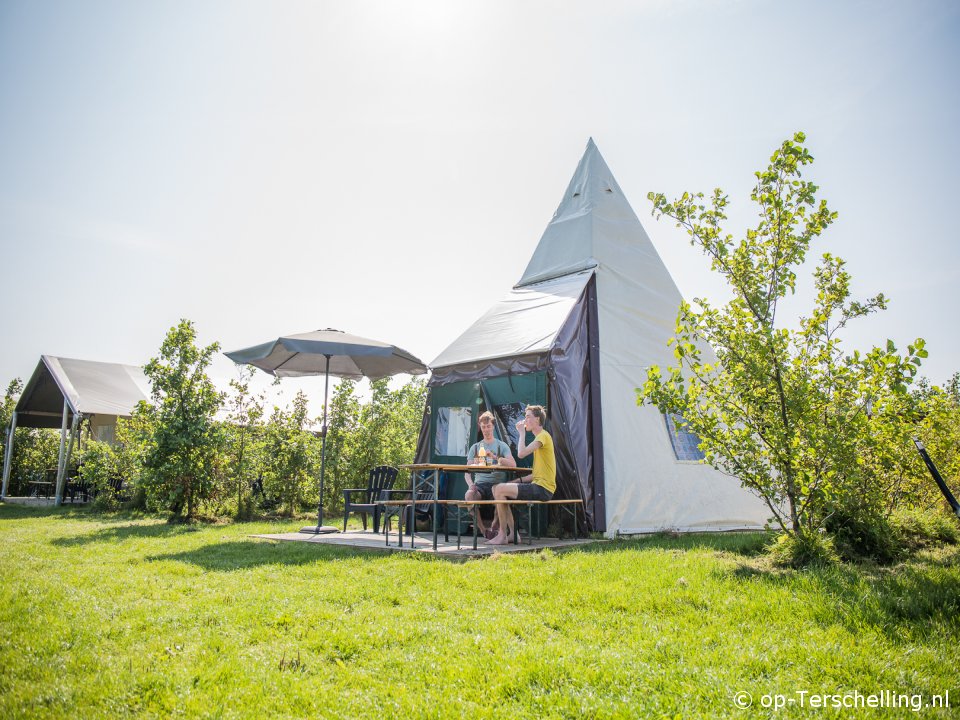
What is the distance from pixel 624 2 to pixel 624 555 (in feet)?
17.1

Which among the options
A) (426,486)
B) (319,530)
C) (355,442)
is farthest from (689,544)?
(355,442)

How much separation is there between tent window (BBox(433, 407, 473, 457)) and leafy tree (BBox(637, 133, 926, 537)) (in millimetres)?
4120

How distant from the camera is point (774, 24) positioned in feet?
19.4

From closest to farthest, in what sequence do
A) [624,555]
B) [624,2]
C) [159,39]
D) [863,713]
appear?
[863,713], [624,555], [624,2], [159,39]

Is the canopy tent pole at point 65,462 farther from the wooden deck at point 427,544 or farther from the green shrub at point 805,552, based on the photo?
the green shrub at point 805,552

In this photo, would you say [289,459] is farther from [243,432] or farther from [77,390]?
[77,390]

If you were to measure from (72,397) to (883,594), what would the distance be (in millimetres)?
16985

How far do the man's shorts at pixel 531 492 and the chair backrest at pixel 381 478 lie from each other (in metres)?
2.98

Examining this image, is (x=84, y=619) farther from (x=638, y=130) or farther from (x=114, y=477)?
(x=114, y=477)

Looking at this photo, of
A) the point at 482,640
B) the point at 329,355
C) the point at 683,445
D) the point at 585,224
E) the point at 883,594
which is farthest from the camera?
the point at 585,224

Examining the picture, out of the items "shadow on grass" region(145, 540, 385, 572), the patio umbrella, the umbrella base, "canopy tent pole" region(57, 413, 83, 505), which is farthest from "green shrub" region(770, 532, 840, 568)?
"canopy tent pole" region(57, 413, 83, 505)

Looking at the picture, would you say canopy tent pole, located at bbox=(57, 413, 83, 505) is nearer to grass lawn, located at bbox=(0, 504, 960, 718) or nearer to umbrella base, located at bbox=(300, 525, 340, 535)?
umbrella base, located at bbox=(300, 525, 340, 535)

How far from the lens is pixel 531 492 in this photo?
→ 6234 millimetres

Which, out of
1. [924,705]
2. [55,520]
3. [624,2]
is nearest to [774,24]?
[624,2]
